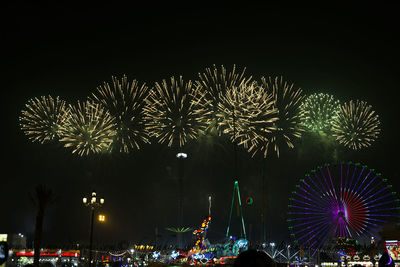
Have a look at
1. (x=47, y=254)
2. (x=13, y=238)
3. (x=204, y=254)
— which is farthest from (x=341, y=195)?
(x=13, y=238)

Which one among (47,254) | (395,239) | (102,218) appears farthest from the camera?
(47,254)

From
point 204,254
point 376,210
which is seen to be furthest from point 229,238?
point 376,210

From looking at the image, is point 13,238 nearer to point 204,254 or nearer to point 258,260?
point 204,254

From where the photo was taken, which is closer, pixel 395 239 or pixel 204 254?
pixel 395 239

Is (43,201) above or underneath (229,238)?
above

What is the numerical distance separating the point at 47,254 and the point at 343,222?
236 feet

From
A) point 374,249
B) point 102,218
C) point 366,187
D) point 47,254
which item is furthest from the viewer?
point 47,254

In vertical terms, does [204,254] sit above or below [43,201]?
below

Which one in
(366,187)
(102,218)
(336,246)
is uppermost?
(366,187)

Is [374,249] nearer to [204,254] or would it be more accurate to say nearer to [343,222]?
[343,222]

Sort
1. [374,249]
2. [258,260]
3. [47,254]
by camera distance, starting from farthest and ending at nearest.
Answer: [47,254], [374,249], [258,260]

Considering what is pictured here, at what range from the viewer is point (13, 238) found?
96.6 metres

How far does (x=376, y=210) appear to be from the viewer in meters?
43.3

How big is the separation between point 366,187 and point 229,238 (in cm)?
1545
